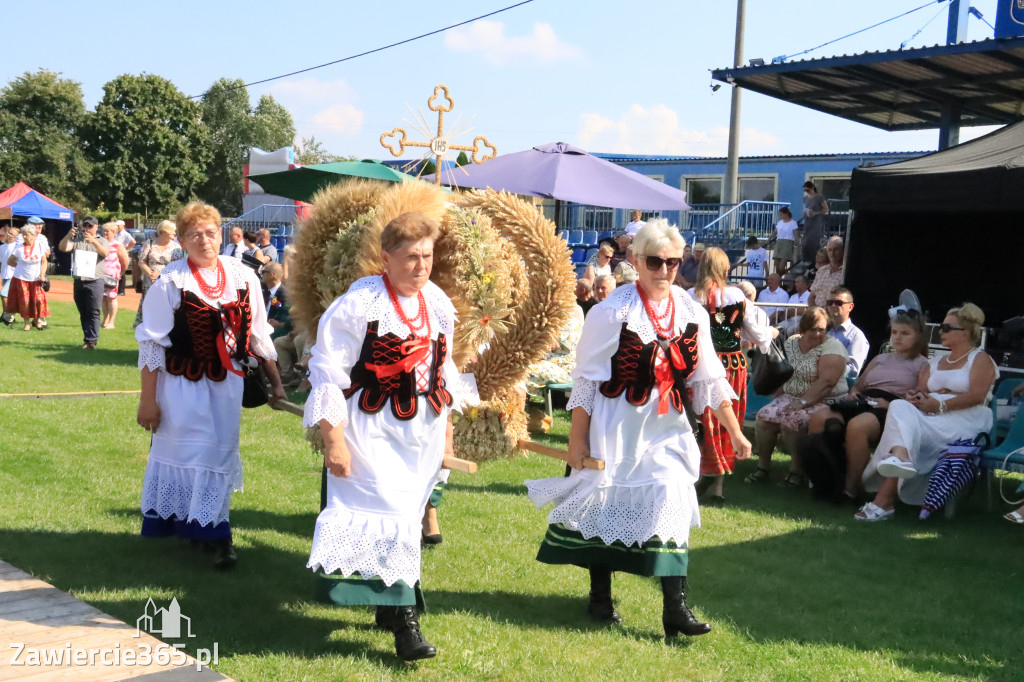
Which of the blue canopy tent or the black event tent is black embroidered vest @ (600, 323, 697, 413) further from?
the blue canopy tent

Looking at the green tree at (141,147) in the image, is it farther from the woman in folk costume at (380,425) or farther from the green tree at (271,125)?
the woman in folk costume at (380,425)

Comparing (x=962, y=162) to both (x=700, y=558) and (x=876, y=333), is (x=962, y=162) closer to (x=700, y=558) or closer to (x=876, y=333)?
(x=876, y=333)

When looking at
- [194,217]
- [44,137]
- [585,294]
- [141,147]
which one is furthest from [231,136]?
[194,217]

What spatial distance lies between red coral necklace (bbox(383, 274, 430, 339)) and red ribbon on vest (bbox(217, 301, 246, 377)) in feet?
4.71

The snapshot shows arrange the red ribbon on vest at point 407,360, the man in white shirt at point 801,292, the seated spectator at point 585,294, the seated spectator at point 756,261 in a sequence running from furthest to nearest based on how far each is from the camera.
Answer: the seated spectator at point 756,261 → the man in white shirt at point 801,292 → the seated spectator at point 585,294 → the red ribbon on vest at point 407,360

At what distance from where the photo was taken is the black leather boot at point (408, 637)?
425cm

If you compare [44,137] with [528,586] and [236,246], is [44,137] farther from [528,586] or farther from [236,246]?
[528,586]

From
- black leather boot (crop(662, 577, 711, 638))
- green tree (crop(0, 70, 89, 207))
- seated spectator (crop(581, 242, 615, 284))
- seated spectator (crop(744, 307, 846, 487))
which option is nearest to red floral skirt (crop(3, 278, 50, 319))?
seated spectator (crop(581, 242, 615, 284))

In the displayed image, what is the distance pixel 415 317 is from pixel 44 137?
58839mm

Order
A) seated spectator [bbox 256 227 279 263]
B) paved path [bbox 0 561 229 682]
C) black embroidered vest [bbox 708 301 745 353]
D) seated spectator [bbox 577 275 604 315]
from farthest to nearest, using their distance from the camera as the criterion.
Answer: seated spectator [bbox 256 227 279 263], seated spectator [bbox 577 275 604 315], black embroidered vest [bbox 708 301 745 353], paved path [bbox 0 561 229 682]

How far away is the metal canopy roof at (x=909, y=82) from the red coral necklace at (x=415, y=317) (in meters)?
11.8

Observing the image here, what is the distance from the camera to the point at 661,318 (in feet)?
15.6

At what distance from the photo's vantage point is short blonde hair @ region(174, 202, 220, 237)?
5.44m

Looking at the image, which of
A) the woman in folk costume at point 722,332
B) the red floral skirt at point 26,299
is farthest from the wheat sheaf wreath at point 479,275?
the red floral skirt at point 26,299
